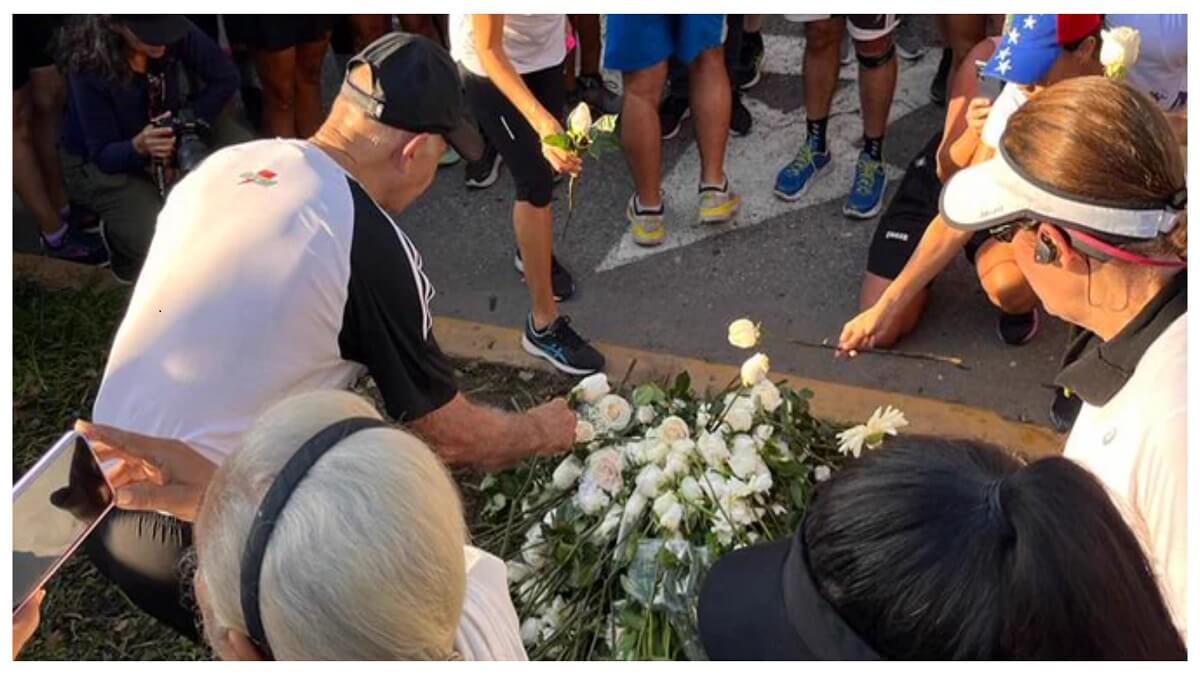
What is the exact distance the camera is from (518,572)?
2.90m

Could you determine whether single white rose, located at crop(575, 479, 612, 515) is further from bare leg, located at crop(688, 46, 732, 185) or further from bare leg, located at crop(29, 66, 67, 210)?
bare leg, located at crop(29, 66, 67, 210)

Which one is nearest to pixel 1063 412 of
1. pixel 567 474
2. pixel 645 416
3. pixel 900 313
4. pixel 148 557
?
pixel 900 313

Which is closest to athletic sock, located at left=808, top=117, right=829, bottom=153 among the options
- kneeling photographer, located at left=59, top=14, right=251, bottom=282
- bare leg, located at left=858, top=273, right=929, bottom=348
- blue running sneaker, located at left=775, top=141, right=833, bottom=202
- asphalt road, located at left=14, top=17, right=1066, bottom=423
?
blue running sneaker, located at left=775, top=141, right=833, bottom=202

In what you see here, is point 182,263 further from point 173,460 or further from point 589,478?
point 589,478

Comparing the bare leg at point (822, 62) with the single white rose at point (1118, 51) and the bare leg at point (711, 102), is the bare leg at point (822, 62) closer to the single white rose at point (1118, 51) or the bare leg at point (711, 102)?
the bare leg at point (711, 102)

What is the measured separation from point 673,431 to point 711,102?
→ 79.4 inches

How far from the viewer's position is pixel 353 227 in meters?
2.39

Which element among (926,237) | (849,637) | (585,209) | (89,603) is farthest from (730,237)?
(849,637)

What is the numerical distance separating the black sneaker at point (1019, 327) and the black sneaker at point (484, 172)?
2094 millimetres

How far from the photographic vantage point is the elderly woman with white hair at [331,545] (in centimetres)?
145

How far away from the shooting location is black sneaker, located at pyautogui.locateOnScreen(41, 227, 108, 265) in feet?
15.6

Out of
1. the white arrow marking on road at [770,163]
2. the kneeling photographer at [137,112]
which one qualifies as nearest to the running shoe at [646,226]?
the white arrow marking on road at [770,163]

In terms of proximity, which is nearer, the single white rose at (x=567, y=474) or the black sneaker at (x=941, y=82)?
the single white rose at (x=567, y=474)

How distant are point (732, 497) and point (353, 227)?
0.99m
